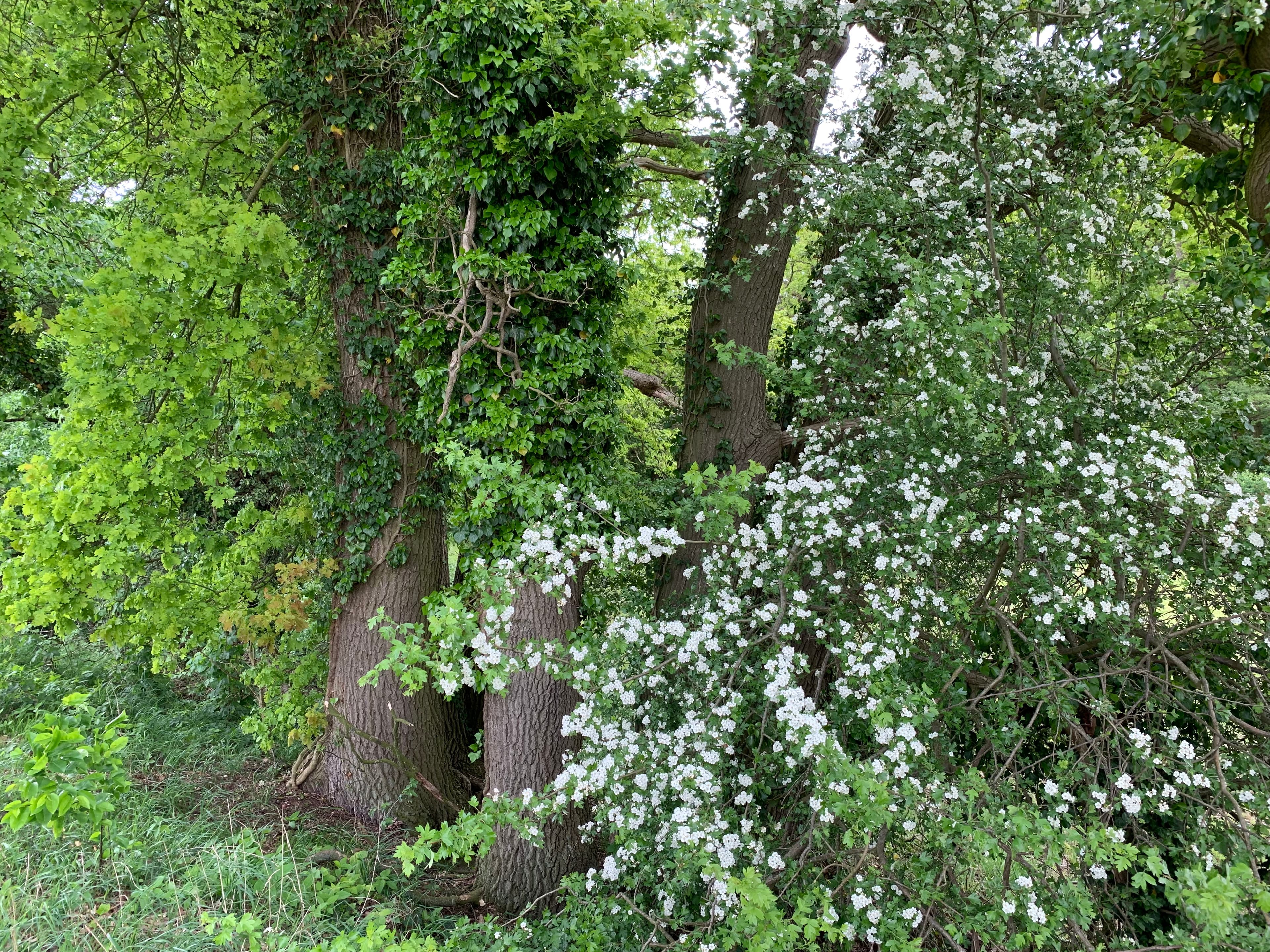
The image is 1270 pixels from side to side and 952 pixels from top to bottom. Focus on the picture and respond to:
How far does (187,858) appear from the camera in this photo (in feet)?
13.6

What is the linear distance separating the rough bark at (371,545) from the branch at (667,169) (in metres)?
1.94

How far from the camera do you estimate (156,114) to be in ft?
20.9

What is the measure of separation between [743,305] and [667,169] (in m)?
1.45

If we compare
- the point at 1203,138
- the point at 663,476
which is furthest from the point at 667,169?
the point at 1203,138

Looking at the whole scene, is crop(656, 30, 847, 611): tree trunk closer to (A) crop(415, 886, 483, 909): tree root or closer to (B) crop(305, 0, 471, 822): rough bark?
(B) crop(305, 0, 471, 822): rough bark

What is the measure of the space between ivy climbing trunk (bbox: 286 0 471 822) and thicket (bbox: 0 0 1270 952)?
4cm

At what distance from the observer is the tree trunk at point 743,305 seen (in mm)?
5406

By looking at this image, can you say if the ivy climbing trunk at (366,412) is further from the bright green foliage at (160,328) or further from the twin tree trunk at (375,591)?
the bright green foliage at (160,328)

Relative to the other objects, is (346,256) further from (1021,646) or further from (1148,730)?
(1148,730)

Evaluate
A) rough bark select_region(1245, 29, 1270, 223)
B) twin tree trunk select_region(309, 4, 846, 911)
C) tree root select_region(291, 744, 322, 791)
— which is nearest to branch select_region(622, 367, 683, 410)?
twin tree trunk select_region(309, 4, 846, 911)

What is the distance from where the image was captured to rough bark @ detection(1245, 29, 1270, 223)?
3.05m

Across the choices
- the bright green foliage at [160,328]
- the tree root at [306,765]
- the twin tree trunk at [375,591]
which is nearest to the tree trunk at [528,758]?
the twin tree trunk at [375,591]

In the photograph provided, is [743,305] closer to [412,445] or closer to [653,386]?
[653,386]

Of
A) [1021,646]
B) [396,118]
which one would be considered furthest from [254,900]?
[396,118]
